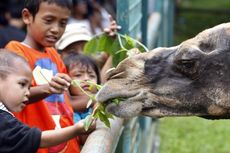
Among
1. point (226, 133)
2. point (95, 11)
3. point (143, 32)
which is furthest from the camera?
point (95, 11)

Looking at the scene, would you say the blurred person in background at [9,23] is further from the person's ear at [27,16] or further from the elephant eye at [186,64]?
the elephant eye at [186,64]

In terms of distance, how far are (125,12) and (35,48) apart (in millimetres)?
586

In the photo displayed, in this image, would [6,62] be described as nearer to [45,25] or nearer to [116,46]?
[45,25]

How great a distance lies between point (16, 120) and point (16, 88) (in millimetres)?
165

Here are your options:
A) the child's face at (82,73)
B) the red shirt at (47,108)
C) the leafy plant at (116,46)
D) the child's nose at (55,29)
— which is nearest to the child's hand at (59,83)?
the red shirt at (47,108)

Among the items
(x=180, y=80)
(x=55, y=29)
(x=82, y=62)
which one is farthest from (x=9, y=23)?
(x=180, y=80)

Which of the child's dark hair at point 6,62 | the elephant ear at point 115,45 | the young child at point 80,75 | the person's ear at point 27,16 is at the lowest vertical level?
the young child at point 80,75

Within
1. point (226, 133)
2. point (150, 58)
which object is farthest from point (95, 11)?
point (150, 58)

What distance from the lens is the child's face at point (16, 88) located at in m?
2.90

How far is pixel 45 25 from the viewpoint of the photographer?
3.66 m

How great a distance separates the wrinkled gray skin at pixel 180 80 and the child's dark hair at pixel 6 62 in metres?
0.44

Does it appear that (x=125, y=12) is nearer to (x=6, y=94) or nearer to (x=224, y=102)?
(x=224, y=102)

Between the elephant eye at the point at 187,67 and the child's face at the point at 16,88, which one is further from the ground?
the child's face at the point at 16,88

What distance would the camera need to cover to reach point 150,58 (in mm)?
3328
